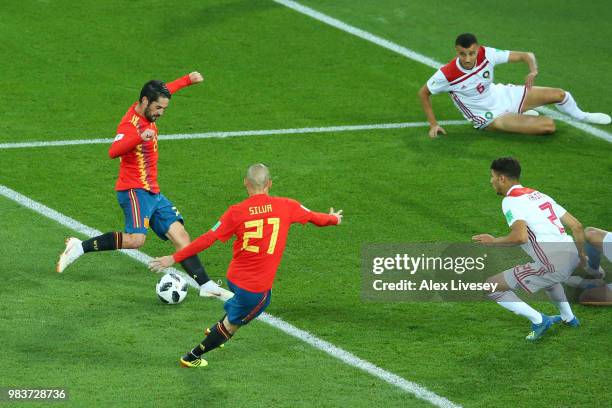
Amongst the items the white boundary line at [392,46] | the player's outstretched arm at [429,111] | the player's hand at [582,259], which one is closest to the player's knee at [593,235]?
the player's hand at [582,259]

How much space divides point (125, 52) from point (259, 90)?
93.3 inches

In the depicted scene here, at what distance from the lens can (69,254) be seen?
39.0 feet

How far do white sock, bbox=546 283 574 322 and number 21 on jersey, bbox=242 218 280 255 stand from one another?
276cm

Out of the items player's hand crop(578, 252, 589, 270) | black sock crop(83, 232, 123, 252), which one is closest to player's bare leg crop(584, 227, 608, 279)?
player's hand crop(578, 252, 589, 270)

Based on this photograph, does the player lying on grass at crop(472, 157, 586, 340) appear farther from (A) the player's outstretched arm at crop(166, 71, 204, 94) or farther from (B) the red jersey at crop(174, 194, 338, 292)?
(A) the player's outstretched arm at crop(166, 71, 204, 94)

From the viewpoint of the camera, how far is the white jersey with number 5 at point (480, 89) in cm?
1559

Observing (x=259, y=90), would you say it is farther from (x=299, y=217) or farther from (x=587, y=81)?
(x=299, y=217)

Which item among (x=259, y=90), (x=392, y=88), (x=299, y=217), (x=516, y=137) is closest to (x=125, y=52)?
(x=259, y=90)

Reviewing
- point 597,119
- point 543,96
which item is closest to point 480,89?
point 543,96

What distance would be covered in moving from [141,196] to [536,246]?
379cm

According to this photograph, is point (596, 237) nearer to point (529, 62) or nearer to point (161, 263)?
point (529, 62)

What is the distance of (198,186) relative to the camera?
14336mm

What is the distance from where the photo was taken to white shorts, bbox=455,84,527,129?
15.8 metres

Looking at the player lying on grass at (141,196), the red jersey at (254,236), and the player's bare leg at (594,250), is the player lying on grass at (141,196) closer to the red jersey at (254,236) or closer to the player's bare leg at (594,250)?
the red jersey at (254,236)
